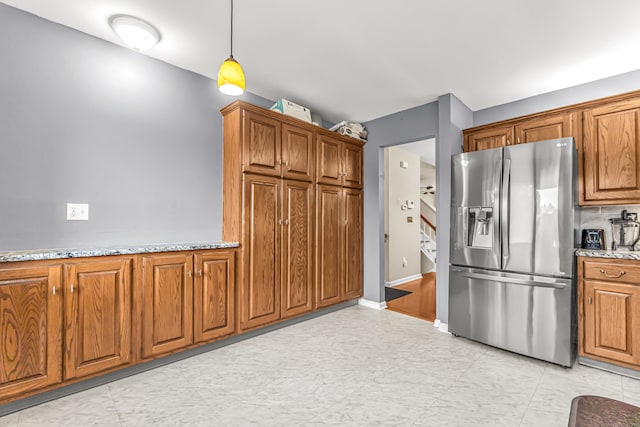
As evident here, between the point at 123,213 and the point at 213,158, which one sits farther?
the point at 213,158

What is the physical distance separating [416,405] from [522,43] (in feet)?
9.40

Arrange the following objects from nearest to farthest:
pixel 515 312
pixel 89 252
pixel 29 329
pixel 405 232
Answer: pixel 29 329 → pixel 89 252 → pixel 515 312 → pixel 405 232

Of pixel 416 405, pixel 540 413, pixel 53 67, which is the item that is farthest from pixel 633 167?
pixel 53 67

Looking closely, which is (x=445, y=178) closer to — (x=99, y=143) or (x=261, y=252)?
(x=261, y=252)

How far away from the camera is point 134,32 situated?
7.39ft

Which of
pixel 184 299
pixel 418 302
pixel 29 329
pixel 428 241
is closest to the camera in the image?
pixel 29 329

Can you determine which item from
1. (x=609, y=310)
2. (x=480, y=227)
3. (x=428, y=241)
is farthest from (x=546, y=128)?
(x=428, y=241)

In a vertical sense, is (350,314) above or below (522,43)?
below

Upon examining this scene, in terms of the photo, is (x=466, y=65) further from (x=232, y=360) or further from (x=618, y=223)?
(x=232, y=360)

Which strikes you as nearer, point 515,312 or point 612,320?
point 612,320

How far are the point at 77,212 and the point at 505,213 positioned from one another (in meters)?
3.59

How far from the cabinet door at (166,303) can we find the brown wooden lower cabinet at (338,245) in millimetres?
1543

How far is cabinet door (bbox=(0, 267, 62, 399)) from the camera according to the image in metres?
1.77

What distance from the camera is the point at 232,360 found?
2.56 m
